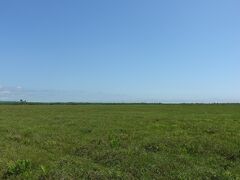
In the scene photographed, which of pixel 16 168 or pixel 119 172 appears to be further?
pixel 16 168

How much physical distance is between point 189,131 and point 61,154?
8548mm

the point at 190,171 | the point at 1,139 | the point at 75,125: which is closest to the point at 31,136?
the point at 1,139

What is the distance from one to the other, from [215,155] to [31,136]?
39.6ft

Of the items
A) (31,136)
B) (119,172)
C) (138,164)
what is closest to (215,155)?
(138,164)

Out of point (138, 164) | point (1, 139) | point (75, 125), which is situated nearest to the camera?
point (138, 164)

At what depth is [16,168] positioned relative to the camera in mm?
16141

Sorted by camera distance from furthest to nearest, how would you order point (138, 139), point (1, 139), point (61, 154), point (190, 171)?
1. point (1, 139)
2. point (138, 139)
3. point (61, 154)
4. point (190, 171)

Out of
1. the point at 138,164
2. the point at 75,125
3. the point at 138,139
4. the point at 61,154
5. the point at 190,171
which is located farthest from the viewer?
the point at 75,125

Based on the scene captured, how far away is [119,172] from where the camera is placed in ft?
49.0

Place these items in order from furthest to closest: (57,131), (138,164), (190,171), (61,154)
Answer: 1. (57,131)
2. (61,154)
3. (138,164)
4. (190,171)

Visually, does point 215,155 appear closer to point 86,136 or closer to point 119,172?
point 119,172

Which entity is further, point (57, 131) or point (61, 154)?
point (57, 131)

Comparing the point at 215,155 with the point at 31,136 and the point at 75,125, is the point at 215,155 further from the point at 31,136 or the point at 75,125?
the point at 75,125

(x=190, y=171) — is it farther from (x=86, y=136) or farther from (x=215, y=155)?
(x=86, y=136)
